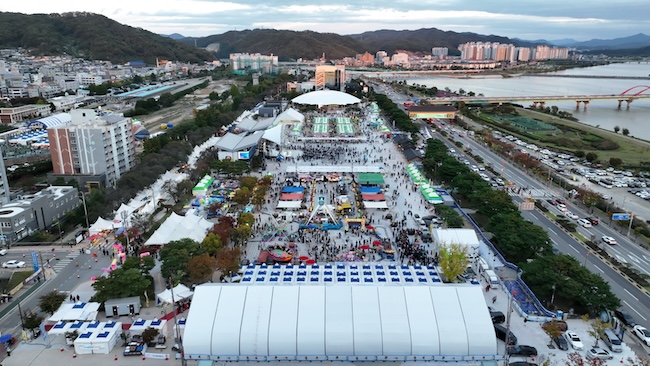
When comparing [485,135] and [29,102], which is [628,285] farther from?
[29,102]

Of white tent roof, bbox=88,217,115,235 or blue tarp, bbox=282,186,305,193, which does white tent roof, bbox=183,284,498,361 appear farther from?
blue tarp, bbox=282,186,305,193

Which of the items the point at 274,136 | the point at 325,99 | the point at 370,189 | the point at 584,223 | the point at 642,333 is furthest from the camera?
the point at 325,99

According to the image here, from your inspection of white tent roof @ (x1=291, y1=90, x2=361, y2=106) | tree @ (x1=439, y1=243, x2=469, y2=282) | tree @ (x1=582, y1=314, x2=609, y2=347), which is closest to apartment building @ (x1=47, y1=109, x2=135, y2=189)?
tree @ (x1=439, y1=243, x2=469, y2=282)

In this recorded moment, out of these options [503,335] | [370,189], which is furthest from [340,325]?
[370,189]

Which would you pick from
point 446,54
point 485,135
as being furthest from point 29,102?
point 446,54

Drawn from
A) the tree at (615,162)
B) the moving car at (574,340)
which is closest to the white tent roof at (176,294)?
the moving car at (574,340)

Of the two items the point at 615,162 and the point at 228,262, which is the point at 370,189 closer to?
the point at 228,262
